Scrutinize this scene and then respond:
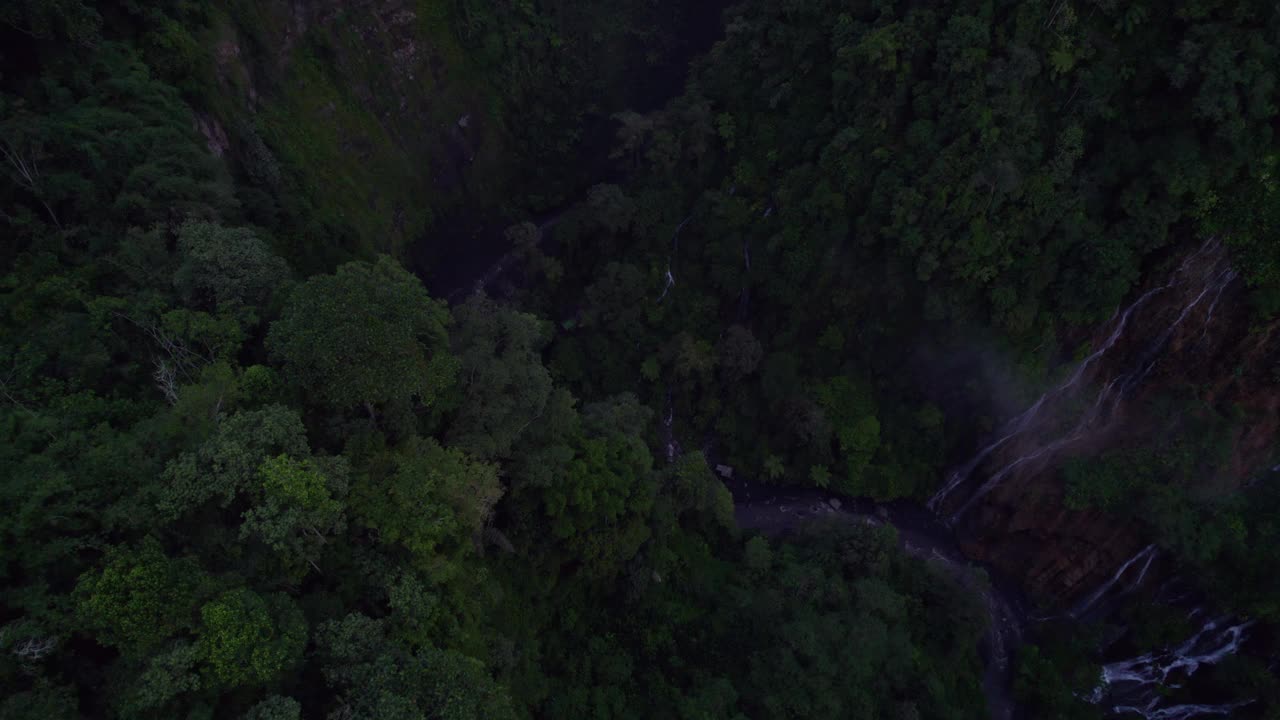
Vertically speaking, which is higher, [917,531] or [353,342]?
[353,342]

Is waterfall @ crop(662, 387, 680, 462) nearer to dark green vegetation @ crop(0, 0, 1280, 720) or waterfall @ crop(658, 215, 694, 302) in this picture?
dark green vegetation @ crop(0, 0, 1280, 720)

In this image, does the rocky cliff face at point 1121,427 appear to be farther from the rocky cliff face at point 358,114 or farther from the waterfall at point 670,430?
the rocky cliff face at point 358,114

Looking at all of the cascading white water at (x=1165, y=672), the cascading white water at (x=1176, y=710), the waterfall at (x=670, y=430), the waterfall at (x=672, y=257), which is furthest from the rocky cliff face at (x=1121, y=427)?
the waterfall at (x=672, y=257)

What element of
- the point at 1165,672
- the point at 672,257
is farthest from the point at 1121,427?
the point at 672,257

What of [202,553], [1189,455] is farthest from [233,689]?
[1189,455]

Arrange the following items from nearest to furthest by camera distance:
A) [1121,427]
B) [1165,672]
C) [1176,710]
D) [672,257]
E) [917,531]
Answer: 1. [1176,710]
2. [1165,672]
3. [1121,427]
4. [917,531]
5. [672,257]

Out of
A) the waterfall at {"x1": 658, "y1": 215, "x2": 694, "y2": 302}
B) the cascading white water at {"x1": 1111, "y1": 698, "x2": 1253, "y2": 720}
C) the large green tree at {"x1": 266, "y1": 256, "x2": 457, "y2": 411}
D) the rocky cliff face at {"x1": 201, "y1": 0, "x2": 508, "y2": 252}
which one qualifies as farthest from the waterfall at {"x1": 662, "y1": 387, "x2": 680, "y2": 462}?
the cascading white water at {"x1": 1111, "y1": 698, "x2": 1253, "y2": 720}

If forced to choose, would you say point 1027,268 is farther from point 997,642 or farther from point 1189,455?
point 997,642

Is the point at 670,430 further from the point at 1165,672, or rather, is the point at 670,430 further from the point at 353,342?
the point at 1165,672
